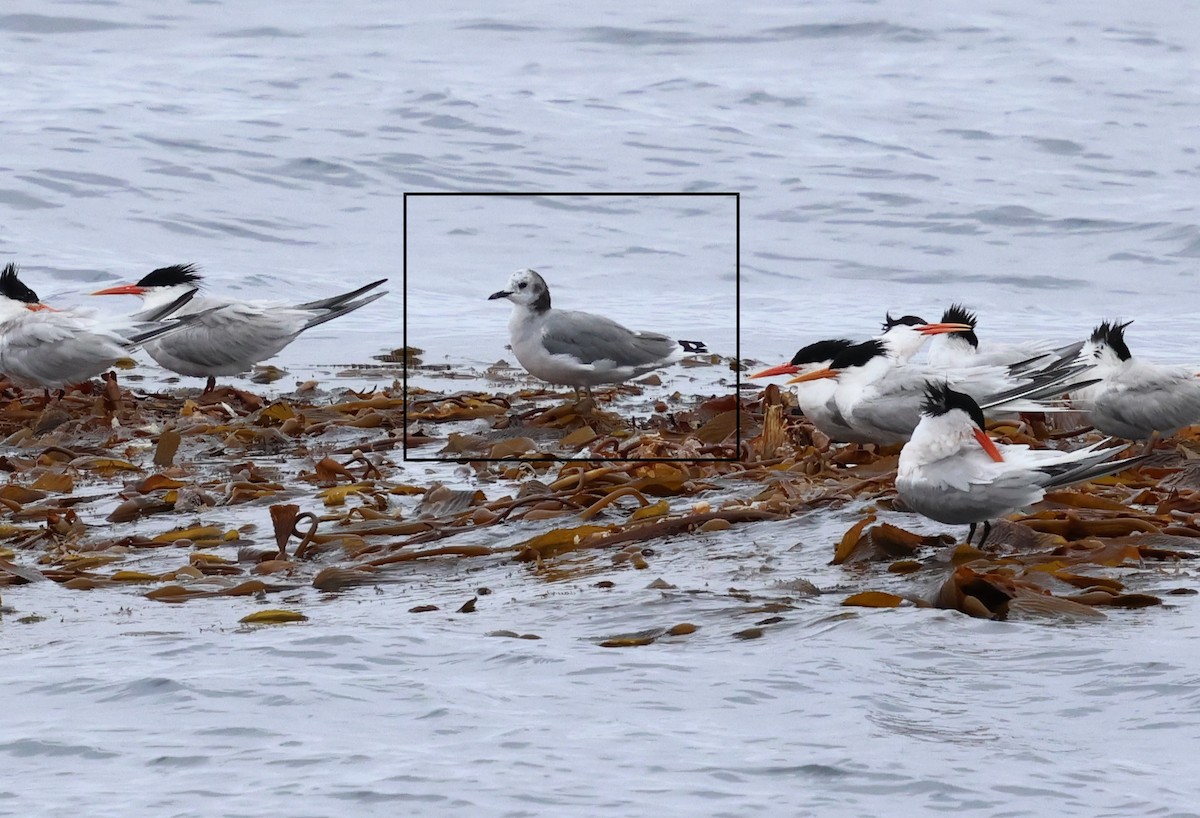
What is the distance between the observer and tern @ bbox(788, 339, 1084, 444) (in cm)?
710

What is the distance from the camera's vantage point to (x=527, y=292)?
1026 cm

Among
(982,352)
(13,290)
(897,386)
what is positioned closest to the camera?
(897,386)

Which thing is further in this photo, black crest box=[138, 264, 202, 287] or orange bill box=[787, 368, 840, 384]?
black crest box=[138, 264, 202, 287]

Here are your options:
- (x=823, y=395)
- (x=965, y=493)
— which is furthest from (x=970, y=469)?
(x=823, y=395)

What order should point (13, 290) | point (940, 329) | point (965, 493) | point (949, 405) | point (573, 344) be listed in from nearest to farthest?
point (965, 493) → point (949, 405) → point (940, 329) → point (573, 344) → point (13, 290)

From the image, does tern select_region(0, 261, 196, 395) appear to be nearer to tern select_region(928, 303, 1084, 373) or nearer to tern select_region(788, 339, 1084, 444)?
tern select_region(788, 339, 1084, 444)

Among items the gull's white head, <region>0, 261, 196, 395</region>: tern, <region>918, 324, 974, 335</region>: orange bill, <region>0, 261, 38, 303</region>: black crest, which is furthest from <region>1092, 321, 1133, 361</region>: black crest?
<region>0, 261, 38, 303</region>: black crest

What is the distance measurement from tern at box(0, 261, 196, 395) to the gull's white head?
2.36 m

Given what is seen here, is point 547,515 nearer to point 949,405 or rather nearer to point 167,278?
point 949,405

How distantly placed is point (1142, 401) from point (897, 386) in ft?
4.16

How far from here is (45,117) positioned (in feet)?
81.9

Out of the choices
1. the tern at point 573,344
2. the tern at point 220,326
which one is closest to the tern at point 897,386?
the tern at point 573,344

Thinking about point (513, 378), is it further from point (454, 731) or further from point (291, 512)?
point (454, 731)

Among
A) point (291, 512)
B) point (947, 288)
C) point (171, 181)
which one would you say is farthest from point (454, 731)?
point (171, 181)
